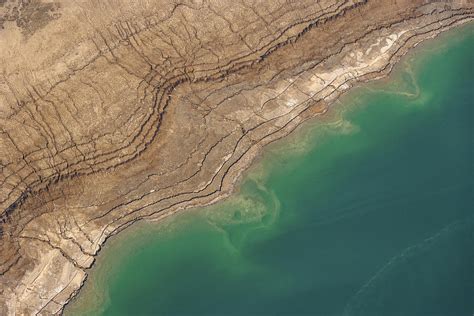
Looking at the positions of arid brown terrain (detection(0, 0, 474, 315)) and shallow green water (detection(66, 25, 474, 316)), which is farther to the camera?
arid brown terrain (detection(0, 0, 474, 315))

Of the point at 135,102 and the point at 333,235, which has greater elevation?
the point at 135,102

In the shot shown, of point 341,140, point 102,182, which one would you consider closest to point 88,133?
point 102,182

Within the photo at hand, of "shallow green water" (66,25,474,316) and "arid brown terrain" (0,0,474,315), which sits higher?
"arid brown terrain" (0,0,474,315)

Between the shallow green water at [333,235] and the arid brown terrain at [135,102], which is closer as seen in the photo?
the shallow green water at [333,235]

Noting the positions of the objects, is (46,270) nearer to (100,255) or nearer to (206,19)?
(100,255)

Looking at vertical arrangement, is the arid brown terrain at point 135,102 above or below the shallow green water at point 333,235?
above
